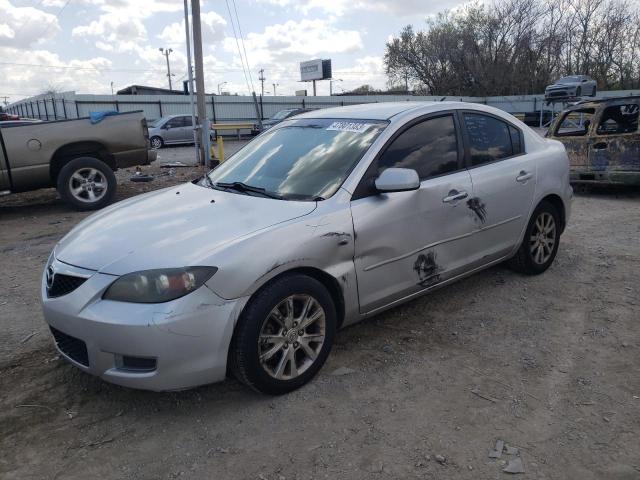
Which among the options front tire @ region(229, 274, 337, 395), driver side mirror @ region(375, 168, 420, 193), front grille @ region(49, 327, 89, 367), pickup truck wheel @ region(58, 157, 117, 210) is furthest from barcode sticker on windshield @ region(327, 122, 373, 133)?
pickup truck wheel @ region(58, 157, 117, 210)

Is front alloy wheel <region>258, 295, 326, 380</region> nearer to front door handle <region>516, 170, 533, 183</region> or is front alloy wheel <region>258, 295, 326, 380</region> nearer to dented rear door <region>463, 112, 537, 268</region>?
dented rear door <region>463, 112, 537, 268</region>

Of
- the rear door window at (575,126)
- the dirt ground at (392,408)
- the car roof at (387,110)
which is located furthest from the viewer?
the rear door window at (575,126)

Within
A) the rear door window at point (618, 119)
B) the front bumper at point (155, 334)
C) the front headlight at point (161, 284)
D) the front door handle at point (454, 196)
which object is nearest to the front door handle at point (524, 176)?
the front door handle at point (454, 196)

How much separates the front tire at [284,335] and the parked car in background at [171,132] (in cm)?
2132

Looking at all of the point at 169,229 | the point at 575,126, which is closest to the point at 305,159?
the point at 169,229

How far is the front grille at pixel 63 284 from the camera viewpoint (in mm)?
2955

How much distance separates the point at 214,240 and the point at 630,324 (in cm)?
320

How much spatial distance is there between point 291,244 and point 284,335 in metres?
0.53

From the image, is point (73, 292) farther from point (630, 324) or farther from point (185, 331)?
point (630, 324)

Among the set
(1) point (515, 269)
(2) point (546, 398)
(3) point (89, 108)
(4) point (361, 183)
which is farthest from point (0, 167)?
(3) point (89, 108)

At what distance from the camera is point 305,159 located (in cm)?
377

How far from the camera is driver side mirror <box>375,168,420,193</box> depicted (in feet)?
11.1

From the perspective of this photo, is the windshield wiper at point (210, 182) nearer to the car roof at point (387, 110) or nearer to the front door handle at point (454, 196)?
the car roof at point (387, 110)

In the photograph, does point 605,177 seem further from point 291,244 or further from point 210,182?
point 291,244
